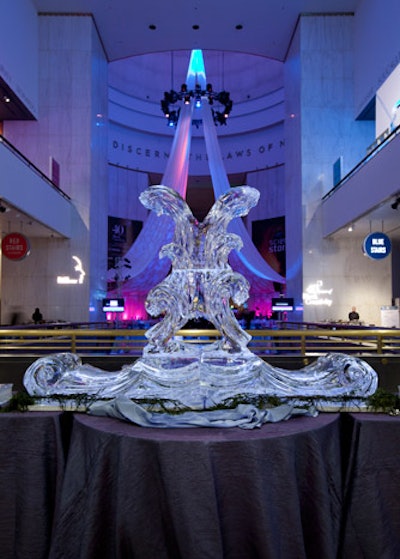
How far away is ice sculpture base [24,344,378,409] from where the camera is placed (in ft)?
8.65

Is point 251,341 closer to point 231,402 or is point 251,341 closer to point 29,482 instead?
point 231,402

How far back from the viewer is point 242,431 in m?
2.14

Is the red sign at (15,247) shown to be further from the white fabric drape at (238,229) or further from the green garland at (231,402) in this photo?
the green garland at (231,402)

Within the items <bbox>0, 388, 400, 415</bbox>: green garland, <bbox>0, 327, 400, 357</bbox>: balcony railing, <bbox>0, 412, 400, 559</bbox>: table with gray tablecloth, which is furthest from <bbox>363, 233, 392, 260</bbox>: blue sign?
<bbox>0, 412, 400, 559</bbox>: table with gray tablecloth

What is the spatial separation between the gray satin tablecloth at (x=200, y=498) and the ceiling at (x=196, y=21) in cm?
1328

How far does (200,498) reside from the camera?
6.24 ft

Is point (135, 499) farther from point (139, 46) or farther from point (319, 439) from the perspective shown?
point (139, 46)

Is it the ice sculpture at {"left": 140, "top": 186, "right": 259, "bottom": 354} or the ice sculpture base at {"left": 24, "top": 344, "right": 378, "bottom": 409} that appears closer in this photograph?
the ice sculpture base at {"left": 24, "top": 344, "right": 378, "bottom": 409}

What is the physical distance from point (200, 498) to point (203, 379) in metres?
0.98

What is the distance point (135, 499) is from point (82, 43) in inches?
556

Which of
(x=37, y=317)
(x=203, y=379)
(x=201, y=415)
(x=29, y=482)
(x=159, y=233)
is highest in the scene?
(x=159, y=233)

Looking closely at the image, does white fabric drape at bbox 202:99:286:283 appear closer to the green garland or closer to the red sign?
the red sign

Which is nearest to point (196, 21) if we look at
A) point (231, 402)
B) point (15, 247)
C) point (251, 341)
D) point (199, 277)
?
point (15, 247)

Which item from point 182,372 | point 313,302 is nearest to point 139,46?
point 313,302
